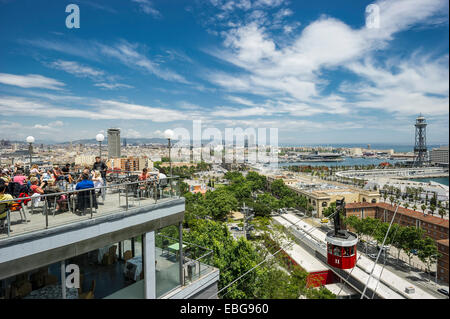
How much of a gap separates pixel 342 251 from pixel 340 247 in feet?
0.30

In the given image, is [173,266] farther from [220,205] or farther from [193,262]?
[220,205]

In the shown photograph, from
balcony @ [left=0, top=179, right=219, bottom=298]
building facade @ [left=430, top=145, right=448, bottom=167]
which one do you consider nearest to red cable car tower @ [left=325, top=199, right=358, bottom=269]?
building facade @ [left=430, top=145, right=448, bottom=167]

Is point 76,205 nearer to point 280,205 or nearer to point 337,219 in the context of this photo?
point 337,219

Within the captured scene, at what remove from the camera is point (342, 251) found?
4.48m

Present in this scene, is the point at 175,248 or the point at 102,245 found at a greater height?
the point at 102,245

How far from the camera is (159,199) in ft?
15.3

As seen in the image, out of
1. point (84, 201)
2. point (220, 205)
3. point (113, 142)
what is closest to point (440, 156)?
point (84, 201)

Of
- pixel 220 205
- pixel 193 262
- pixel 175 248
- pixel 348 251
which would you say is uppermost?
pixel 348 251

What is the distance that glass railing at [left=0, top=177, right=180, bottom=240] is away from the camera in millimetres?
3301

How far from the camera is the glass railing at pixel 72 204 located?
10.8ft

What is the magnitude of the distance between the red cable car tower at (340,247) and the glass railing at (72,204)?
3.12 meters

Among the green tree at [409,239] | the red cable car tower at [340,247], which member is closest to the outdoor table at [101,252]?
the red cable car tower at [340,247]

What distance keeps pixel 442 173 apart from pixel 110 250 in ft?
17.1

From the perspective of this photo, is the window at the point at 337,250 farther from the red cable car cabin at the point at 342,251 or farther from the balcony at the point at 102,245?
the balcony at the point at 102,245
